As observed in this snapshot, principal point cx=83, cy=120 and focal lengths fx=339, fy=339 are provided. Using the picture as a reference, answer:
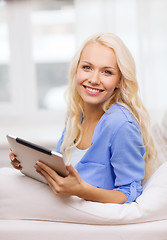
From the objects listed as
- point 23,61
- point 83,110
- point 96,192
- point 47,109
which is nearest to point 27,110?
point 47,109

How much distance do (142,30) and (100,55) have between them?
118 centimetres

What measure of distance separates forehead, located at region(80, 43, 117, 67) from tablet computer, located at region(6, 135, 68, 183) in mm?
444

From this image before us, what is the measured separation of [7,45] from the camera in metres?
2.66

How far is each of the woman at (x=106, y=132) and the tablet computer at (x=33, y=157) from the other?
0.03m

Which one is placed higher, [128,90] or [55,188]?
[128,90]

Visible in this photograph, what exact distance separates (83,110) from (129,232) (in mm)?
620

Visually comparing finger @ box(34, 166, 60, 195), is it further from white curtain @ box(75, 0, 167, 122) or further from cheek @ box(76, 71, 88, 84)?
white curtain @ box(75, 0, 167, 122)

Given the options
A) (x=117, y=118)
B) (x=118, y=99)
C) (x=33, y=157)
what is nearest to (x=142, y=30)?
(x=118, y=99)

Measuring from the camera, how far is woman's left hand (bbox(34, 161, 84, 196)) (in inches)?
41.4

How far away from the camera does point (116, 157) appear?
1.23 m

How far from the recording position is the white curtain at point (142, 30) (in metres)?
2.33

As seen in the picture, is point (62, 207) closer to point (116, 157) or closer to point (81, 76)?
point (116, 157)

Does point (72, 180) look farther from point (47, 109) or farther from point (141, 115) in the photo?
point (47, 109)

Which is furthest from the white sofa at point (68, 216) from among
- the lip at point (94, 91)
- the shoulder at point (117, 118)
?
the lip at point (94, 91)
